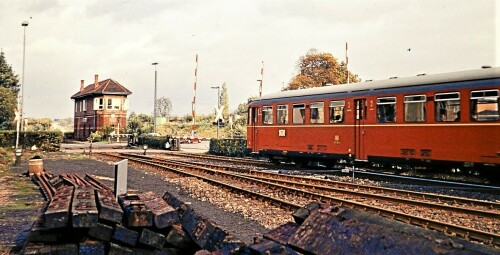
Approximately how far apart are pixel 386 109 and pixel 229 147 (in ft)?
53.2

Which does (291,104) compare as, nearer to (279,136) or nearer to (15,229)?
(279,136)

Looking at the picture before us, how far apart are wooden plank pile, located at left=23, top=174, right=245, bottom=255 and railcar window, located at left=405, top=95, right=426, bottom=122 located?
11.2 metres

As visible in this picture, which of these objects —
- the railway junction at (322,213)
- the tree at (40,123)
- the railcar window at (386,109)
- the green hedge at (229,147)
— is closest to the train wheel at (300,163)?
the railway junction at (322,213)

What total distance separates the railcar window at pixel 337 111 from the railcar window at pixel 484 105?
16.6 ft

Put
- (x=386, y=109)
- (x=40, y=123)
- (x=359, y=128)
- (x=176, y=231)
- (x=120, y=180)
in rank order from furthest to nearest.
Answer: (x=40, y=123), (x=359, y=128), (x=386, y=109), (x=120, y=180), (x=176, y=231)

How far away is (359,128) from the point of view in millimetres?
16172

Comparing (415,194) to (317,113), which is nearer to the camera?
(415,194)

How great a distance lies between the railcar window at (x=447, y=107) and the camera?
13.3 meters

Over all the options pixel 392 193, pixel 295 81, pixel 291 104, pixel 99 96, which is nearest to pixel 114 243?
pixel 392 193

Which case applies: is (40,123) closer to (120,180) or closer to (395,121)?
(395,121)

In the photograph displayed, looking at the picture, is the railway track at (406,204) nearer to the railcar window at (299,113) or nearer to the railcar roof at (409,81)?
the railcar window at (299,113)

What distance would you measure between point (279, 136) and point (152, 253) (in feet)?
50.2

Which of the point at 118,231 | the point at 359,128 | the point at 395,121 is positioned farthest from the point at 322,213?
the point at 359,128

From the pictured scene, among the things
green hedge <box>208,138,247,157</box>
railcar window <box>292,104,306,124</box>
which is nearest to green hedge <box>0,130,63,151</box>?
green hedge <box>208,138,247,157</box>
